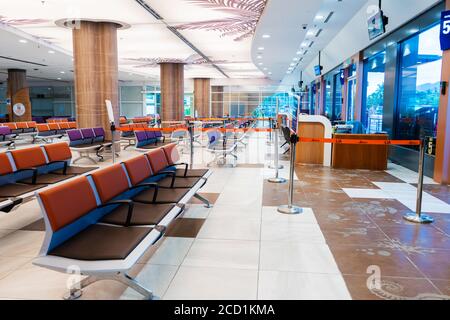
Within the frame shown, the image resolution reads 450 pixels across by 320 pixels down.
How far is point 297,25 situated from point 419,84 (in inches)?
135

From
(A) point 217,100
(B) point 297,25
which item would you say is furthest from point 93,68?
(A) point 217,100

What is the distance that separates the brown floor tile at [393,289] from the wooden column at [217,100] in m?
29.8

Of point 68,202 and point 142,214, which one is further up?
point 68,202

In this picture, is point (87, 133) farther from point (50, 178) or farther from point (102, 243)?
point (102, 243)

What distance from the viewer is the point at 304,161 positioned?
8.91 metres

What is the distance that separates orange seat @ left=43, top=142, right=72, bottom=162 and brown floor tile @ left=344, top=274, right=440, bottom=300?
4197 millimetres

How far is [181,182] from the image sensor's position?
457 cm

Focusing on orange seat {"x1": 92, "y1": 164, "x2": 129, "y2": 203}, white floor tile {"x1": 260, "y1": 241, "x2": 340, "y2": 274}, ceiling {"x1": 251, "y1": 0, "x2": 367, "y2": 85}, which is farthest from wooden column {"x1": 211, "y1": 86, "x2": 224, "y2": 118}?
white floor tile {"x1": 260, "y1": 241, "x2": 340, "y2": 274}

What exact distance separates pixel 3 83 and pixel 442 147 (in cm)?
3450

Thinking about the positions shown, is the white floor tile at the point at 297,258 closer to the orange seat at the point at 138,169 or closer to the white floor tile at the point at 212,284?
the white floor tile at the point at 212,284

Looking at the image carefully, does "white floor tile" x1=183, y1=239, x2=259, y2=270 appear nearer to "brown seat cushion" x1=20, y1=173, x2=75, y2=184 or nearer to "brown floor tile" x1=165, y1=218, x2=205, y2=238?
"brown floor tile" x1=165, y1=218, x2=205, y2=238

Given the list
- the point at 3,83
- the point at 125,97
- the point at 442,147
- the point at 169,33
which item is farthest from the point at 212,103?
the point at 442,147

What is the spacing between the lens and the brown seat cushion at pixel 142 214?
9.91 feet
